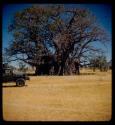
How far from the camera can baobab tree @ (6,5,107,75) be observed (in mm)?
4594

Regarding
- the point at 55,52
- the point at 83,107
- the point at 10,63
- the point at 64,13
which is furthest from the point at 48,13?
the point at 83,107

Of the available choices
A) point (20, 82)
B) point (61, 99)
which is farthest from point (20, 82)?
point (61, 99)

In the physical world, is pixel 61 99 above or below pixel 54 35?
below

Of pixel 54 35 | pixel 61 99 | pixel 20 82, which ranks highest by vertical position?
pixel 54 35

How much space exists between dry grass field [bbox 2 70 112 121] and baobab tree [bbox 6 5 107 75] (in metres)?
0.26

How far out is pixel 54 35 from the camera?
4695 mm

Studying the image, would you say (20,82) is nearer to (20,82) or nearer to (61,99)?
(20,82)

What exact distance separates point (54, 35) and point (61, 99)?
1.01 m

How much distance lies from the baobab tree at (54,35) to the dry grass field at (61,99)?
0.87 feet

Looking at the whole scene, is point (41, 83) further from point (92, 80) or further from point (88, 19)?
point (88, 19)

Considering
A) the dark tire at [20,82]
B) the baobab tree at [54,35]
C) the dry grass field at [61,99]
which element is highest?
the baobab tree at [54,35]

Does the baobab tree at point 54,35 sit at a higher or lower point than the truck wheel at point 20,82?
higher

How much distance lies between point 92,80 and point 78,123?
0.71 metres

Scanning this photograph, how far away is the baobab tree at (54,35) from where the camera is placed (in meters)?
4.59
